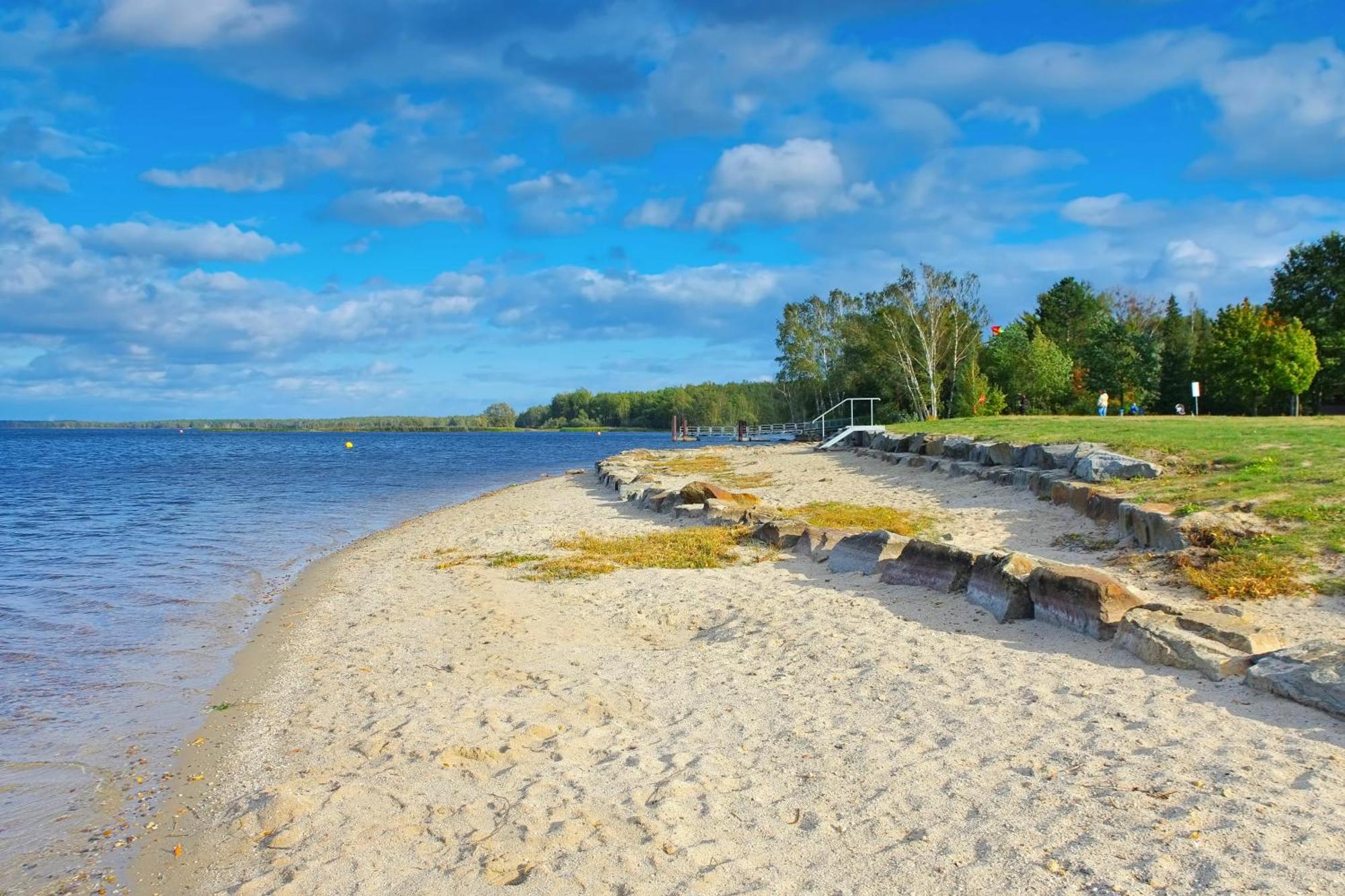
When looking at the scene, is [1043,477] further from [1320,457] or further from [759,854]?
[759,854]

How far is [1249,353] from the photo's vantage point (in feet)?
134

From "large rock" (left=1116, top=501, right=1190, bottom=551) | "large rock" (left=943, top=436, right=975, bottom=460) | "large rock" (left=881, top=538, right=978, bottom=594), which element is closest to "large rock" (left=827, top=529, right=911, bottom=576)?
"large rock" (left=881, top=538, right=978, bottom=594)

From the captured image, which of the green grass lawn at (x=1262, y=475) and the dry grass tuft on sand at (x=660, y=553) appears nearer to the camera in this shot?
the green grass lawn at (x=1262, y=475)

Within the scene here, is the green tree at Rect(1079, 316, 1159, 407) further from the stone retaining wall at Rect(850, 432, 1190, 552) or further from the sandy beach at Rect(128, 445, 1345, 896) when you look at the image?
the sandy beach at Rect(128, 445, 1345, 896)

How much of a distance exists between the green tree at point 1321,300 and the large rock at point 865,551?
45267 mm

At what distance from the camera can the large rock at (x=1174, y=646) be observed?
589cm

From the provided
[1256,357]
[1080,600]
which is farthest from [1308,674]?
[1256,357]

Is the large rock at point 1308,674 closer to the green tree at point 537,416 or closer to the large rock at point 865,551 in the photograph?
the large rock at point 865,551

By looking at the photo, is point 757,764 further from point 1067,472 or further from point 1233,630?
point 1067,472

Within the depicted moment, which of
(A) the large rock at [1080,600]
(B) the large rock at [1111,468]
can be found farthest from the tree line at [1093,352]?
(A) the large rock at [1080,600]

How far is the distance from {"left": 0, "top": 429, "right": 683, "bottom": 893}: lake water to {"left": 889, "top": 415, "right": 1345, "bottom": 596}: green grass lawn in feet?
31.7

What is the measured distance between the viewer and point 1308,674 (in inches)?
208

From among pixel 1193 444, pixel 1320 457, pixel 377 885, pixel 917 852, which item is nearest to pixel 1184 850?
pixel 917 852

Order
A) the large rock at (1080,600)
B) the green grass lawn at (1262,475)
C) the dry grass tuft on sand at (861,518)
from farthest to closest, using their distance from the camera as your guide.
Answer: the dry grass tuft on sand at (861,518)
the green grass lawn at (1262,475)
the large rock at (1080,600)
